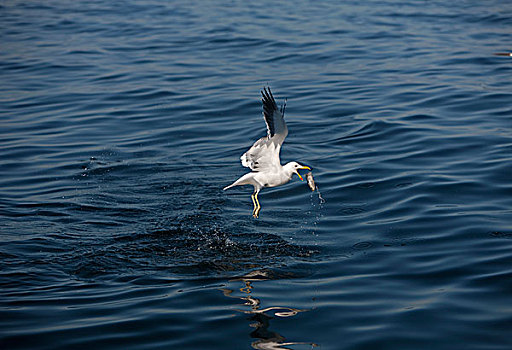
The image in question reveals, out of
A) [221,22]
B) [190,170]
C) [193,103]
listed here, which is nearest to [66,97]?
[193,103]

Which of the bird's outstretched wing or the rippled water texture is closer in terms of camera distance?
the rippled water texture

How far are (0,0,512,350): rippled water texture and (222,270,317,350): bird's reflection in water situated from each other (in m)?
0.02

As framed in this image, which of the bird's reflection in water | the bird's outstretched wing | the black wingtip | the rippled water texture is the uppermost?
the black wingtip

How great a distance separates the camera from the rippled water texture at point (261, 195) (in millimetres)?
6867

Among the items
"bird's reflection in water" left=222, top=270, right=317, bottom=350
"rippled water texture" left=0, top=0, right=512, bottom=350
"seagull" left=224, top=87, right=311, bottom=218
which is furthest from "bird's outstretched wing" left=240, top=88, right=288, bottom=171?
"bird's reflection in water" left=222, top=270, right=317, bottom=350

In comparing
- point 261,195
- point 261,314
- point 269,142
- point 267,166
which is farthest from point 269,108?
point 261,195

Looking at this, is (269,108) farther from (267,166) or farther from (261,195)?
(261,195)

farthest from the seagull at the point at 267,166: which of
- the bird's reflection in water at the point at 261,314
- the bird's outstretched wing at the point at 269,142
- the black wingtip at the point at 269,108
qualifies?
the bird's reflection in water at the point at 261,314

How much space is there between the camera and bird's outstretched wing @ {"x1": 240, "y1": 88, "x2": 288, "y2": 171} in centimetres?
830

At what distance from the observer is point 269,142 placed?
8820mm

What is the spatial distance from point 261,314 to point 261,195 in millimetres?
4056

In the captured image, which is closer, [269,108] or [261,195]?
[269,108]

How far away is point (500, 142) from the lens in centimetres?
1198

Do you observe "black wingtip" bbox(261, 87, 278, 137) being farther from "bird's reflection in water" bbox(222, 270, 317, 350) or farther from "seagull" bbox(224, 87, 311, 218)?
"bird's reflection in water" bbox(222, 270, 317, 350)
